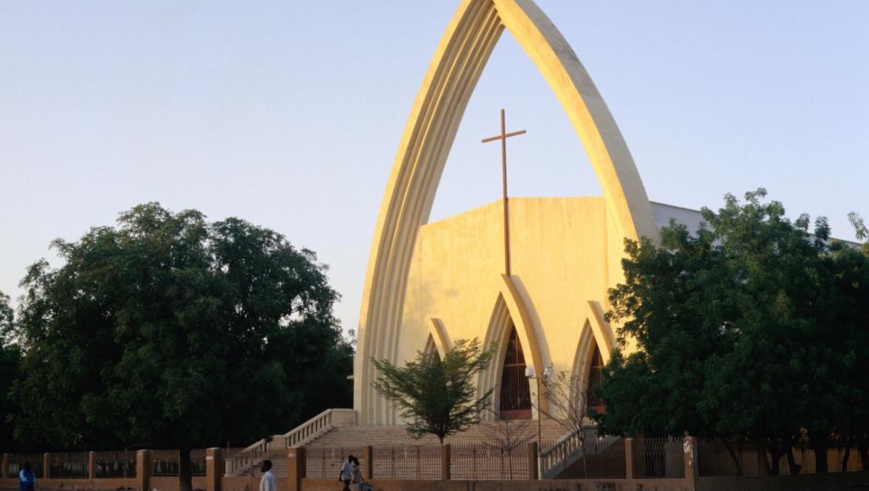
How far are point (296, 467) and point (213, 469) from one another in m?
2.76

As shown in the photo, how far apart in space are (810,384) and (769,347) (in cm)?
114

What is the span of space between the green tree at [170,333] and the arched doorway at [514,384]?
752 centimetres

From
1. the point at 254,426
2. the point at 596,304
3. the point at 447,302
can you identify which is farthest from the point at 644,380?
the point at 447,302

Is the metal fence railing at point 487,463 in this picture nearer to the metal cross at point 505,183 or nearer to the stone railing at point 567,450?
the stone railing at point 567,450

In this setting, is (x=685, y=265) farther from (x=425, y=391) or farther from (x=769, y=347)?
(x=425, y=391)

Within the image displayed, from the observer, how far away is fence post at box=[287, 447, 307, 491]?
92.3ft

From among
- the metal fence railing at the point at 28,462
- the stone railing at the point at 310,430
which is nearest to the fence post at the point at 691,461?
the stone railing at the point at 310,430

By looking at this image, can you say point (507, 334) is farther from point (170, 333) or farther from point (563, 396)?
point (170, 333)

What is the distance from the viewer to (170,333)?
30.6m

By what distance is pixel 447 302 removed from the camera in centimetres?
4022

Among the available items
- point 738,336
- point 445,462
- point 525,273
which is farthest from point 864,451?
point 525,273

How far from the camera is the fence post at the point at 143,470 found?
100ft

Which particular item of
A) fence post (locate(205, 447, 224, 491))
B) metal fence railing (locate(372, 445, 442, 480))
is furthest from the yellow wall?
fence post (locate(205, 447, 224, 491))

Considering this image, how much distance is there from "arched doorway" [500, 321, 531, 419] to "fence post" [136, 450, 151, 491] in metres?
12.5
